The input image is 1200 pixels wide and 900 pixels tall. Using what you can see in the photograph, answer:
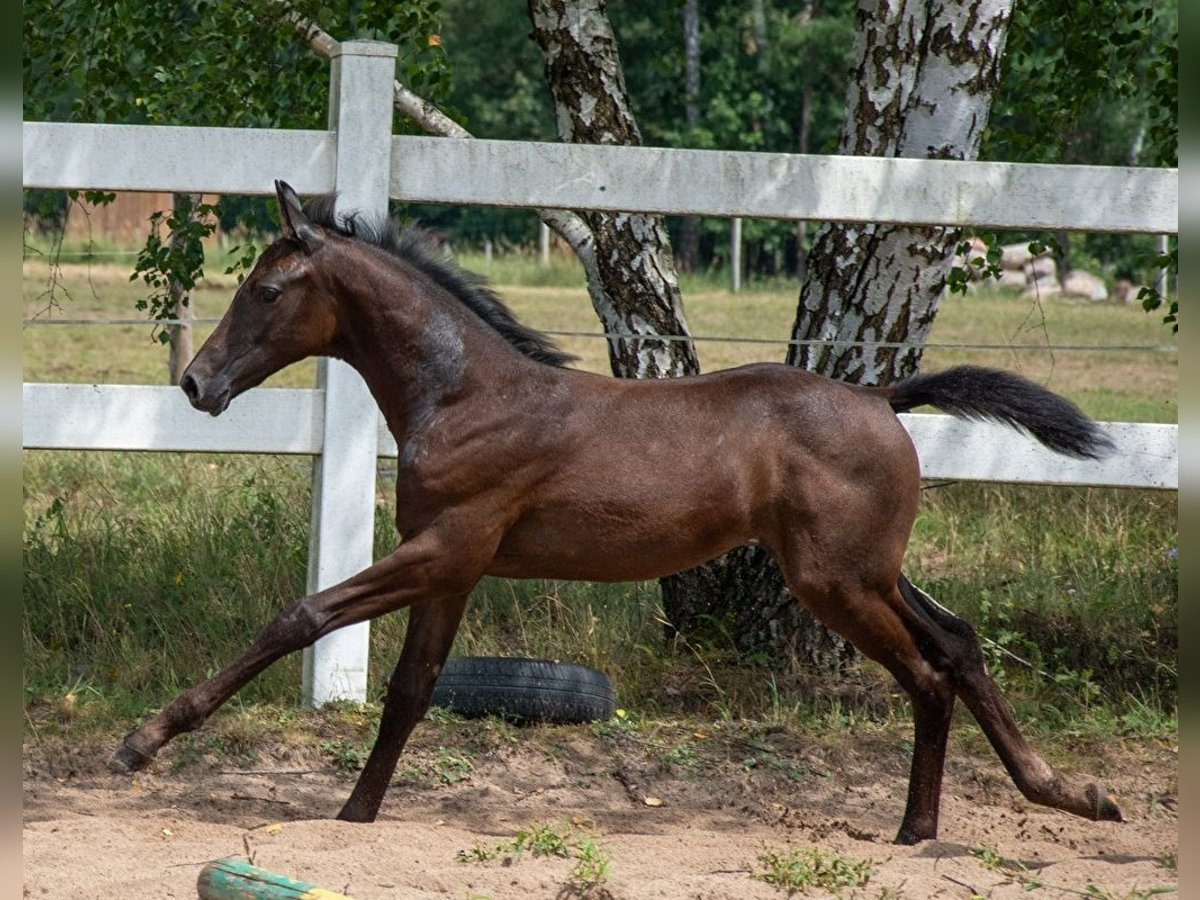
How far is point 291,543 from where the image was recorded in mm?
6672

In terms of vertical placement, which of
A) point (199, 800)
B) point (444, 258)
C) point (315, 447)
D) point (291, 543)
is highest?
point (444, 258)

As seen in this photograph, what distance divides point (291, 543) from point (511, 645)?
111cm

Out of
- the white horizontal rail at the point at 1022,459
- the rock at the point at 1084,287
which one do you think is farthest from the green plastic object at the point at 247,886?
the rock at the point at 1084,287

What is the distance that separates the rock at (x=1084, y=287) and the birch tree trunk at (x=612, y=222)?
840 inches

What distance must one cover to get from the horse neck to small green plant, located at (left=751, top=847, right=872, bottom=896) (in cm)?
165

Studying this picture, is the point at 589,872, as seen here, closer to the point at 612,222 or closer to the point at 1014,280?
the point at 612,222

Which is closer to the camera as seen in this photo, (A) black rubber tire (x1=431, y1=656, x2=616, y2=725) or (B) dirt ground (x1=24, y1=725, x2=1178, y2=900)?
(B) dirt ground (x1=24, y1=725, x2=1178, y2=900)

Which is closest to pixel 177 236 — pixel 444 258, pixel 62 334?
pixel 444 258

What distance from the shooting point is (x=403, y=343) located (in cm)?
465

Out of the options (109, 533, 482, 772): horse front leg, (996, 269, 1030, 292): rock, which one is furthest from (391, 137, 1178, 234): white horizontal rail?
(996, 269, 1030, 292): rock

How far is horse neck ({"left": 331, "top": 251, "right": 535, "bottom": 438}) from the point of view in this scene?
4.64m

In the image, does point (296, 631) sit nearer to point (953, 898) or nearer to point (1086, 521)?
point (953, 898)

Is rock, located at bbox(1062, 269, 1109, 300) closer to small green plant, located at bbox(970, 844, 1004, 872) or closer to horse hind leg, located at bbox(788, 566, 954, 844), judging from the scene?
horse hind leg, located at bbox(788, 566, 954, 844)

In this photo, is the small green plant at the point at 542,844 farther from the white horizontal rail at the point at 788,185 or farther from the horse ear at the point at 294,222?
the white horizontal rail at the point at 788,185
